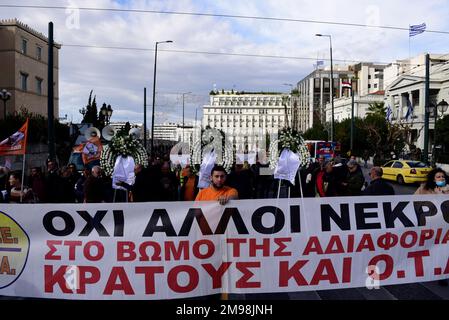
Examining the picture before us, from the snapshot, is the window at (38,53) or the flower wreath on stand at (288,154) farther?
the window at (38,53)

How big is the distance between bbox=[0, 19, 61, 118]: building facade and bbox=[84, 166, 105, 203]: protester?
4280 centimetres

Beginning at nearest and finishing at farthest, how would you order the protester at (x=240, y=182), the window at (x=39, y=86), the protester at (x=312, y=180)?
1. the protester at (x=240, y=182)
2. the protester at (x=312, y=180)
3. the window at (x=39, y=86)

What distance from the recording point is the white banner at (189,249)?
14.7ft

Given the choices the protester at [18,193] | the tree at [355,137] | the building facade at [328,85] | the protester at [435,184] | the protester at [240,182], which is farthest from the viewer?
the building facade at [328,85]

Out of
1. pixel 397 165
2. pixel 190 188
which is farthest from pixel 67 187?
pixel 397 165

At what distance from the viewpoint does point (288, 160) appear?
8.62m

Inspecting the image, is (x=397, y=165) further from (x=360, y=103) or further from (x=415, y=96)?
(x=360, y=103)

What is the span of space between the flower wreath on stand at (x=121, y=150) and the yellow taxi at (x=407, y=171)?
634 inches

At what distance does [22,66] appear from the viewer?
5059cm

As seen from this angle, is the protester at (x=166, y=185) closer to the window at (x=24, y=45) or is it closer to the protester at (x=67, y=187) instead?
the protester at (x=67, y=187)

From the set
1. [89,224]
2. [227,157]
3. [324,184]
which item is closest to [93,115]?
[227,157]

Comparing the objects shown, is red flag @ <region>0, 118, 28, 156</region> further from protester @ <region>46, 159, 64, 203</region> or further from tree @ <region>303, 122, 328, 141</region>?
tree @ <region>303, 122, 328, 141</region>

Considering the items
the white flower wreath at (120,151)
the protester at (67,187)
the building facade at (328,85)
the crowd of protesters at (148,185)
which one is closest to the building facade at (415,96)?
the building facade at (328,85)
